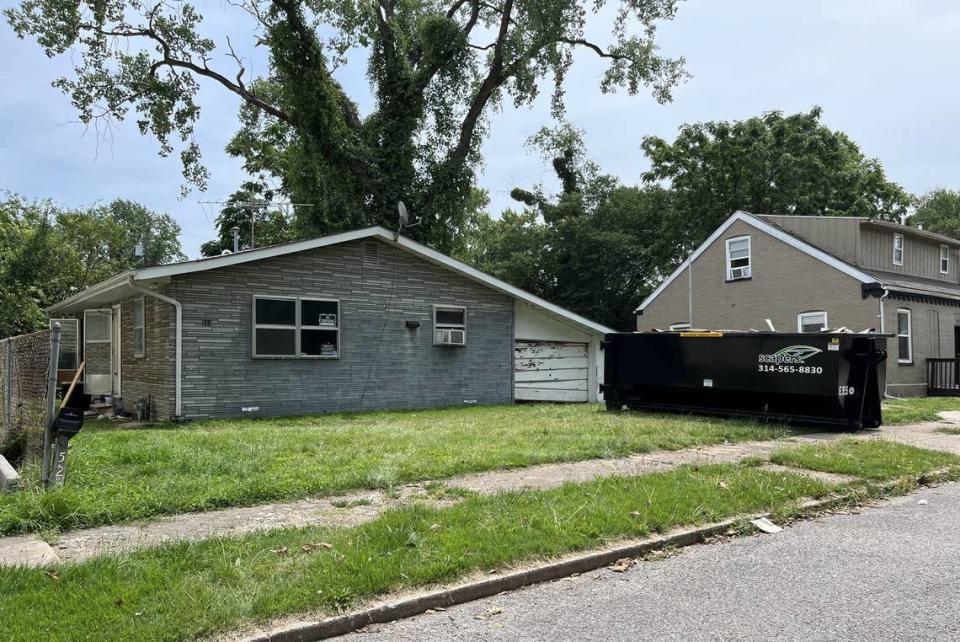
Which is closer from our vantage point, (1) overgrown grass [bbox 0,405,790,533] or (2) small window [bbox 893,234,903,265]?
(1) overgrown grass [bbox 0,405,790,533]

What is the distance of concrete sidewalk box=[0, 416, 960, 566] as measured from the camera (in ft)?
15.7

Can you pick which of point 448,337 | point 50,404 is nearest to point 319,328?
point 448,337

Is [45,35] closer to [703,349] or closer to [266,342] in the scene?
[266,342]

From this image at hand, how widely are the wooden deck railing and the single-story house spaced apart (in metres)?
10.3

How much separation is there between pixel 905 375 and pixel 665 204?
1899 cm

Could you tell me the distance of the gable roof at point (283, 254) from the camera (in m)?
12.6

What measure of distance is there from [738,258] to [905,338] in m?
5.59

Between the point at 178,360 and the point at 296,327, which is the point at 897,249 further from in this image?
the point at 178,360

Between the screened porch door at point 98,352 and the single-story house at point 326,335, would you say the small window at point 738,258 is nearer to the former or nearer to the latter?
the single-story house at point 326,335

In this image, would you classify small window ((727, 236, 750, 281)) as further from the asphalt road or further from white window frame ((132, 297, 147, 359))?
the asphalt road

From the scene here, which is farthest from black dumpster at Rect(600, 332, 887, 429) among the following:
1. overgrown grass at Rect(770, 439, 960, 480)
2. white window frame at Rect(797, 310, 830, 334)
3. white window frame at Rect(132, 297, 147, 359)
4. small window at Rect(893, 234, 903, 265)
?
small window at Rect(893, 234, 903, 265)

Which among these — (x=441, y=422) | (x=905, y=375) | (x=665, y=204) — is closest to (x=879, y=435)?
(x=441, y=422)

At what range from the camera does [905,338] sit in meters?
19.8

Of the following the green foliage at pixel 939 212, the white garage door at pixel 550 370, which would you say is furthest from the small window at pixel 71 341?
the green foliage at pixel 939 212
